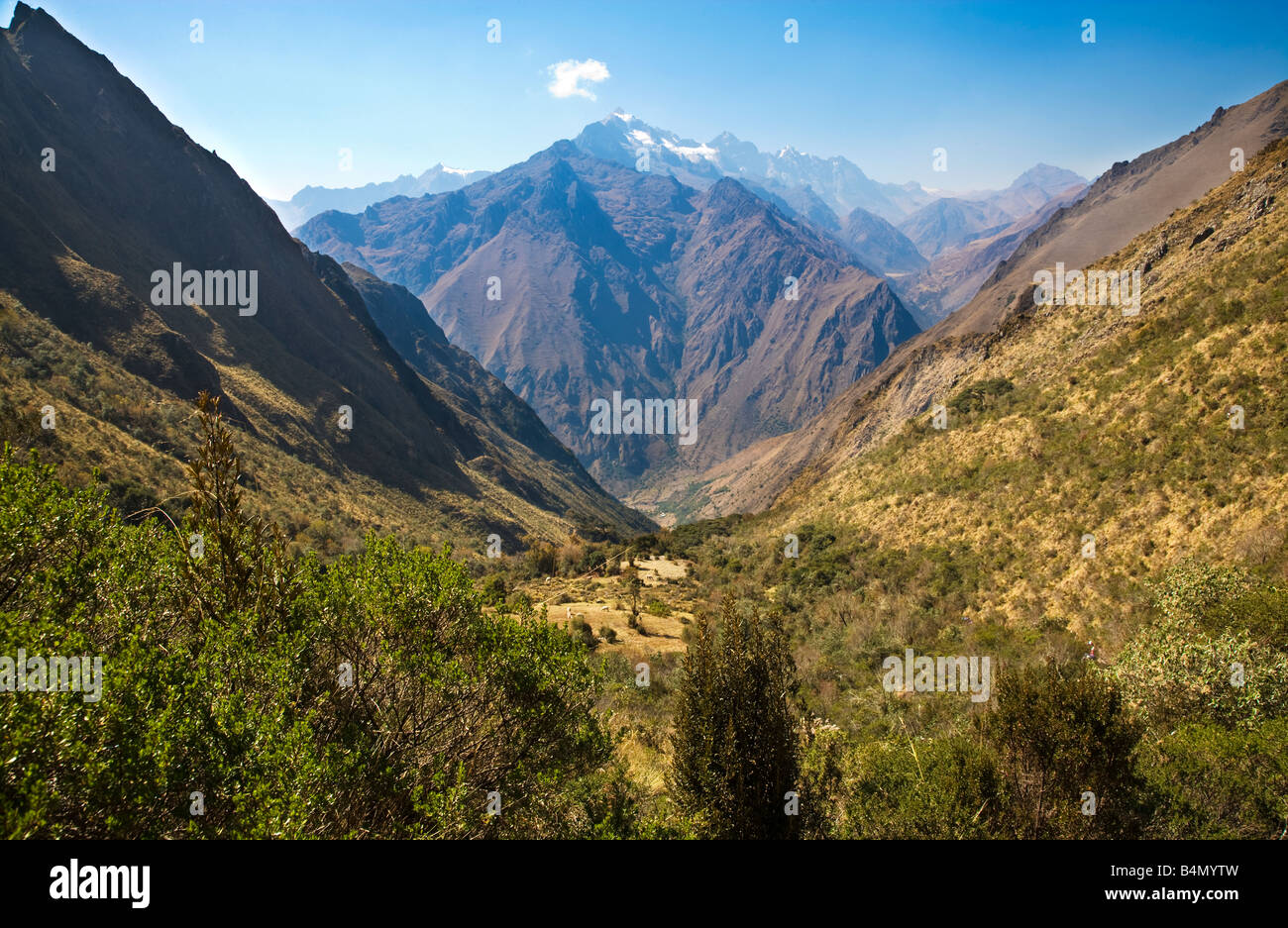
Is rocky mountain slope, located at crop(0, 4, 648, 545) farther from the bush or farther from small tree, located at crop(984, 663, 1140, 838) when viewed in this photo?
small tree, located at crop(984, 663, 1140, 838)

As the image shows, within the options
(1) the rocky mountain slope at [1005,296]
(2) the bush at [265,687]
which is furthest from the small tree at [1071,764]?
(1) the rocky mountain slope at [1005,296]

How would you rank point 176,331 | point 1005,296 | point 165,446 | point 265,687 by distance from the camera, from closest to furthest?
point 265,687 → point 165,446 → point 176,331 → point 1005,296

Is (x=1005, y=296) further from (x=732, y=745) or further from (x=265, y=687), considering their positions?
(x=265, y=687)

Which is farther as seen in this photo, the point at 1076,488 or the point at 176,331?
the point at 176,331

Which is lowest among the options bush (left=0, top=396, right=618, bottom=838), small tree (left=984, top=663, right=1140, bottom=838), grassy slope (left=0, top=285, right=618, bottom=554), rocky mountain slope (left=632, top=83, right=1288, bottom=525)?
small tree (left=984, top=663, right=1140, bottom=838)

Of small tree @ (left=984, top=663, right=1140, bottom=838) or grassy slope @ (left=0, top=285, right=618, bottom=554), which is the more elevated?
grassy slope @ (left=0, top=285, right=618, bottom=554)

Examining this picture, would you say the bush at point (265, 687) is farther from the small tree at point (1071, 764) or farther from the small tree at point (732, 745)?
the small tree at point (1071, 764)

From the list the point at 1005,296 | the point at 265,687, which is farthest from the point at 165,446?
the point at 1005,296

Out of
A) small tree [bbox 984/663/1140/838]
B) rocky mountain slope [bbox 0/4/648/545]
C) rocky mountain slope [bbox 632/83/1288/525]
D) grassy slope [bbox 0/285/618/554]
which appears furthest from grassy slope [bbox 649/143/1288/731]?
rocky mountain slope [bbox 0/4/648/545]
